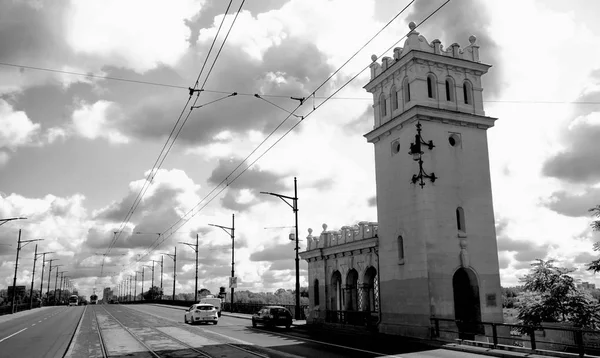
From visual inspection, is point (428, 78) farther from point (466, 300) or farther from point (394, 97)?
A: point (466, 300)

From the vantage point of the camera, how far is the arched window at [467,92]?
30.6 m

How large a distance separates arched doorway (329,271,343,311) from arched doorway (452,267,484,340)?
9.18 m

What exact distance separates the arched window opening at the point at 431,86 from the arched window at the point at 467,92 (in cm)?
239

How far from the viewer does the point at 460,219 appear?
28266 millimetres

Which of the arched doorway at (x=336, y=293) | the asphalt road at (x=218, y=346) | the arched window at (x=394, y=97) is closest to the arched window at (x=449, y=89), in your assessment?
the arched window at (x=394, y=97)

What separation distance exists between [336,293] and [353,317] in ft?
12.9

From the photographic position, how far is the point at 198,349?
70.9 feet

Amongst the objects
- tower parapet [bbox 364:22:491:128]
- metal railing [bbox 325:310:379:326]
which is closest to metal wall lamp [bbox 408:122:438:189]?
tower parapet [bbox 364:22:491:128]

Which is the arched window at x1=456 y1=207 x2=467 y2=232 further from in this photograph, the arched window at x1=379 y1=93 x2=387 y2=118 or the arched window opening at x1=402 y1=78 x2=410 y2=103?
the arched window at x1=379 y1=93 x2=387 y2=118

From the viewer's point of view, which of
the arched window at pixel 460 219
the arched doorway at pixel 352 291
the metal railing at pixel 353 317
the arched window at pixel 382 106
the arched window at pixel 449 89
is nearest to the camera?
the arched window at pixel 460 219

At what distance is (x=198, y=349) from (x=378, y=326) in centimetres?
1165

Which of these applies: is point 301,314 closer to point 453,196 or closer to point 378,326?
point 378,326

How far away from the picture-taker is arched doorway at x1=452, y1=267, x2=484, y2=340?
27.4m

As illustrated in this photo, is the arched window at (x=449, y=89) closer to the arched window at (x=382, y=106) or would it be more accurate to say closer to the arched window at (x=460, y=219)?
the arched window at (x=382, y=106)
